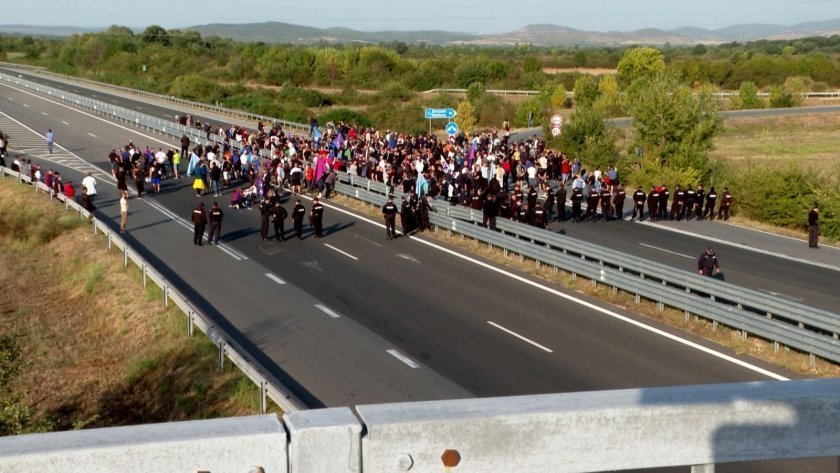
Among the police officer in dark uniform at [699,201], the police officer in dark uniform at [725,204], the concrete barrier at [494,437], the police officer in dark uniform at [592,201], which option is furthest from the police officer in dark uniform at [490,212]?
the concrete barrier at [494,437]

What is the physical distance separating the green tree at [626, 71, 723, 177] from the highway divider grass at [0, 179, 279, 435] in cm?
2286

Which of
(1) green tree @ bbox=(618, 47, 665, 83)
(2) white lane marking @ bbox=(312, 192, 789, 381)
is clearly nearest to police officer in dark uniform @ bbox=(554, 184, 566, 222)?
(2) white lane marking @ bbox=(312, 192, 789, 381)

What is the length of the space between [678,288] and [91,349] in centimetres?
1323

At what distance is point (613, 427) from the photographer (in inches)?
117

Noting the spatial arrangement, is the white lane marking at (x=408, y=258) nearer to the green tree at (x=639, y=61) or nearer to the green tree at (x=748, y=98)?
the green tree at (x=748, y=98)

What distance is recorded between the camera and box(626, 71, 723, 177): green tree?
3975 centimetres

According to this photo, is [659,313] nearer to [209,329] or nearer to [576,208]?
[209,329]

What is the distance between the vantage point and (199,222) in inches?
1059

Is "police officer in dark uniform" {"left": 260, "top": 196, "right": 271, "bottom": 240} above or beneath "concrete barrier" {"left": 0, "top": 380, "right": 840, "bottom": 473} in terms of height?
beneath

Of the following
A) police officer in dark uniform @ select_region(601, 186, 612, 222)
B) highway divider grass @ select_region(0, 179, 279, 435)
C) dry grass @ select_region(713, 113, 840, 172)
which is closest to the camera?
highway divider grass @ select_region(0, 179, 279, 435)

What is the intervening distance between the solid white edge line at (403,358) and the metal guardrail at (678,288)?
619cm

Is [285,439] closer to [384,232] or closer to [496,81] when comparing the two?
[384,232]

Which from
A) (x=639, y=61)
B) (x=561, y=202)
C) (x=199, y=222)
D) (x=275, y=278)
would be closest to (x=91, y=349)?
(x=275, y=278)

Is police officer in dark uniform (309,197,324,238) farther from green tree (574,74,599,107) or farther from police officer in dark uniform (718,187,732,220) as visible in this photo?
green tree (574,74,599,107)
